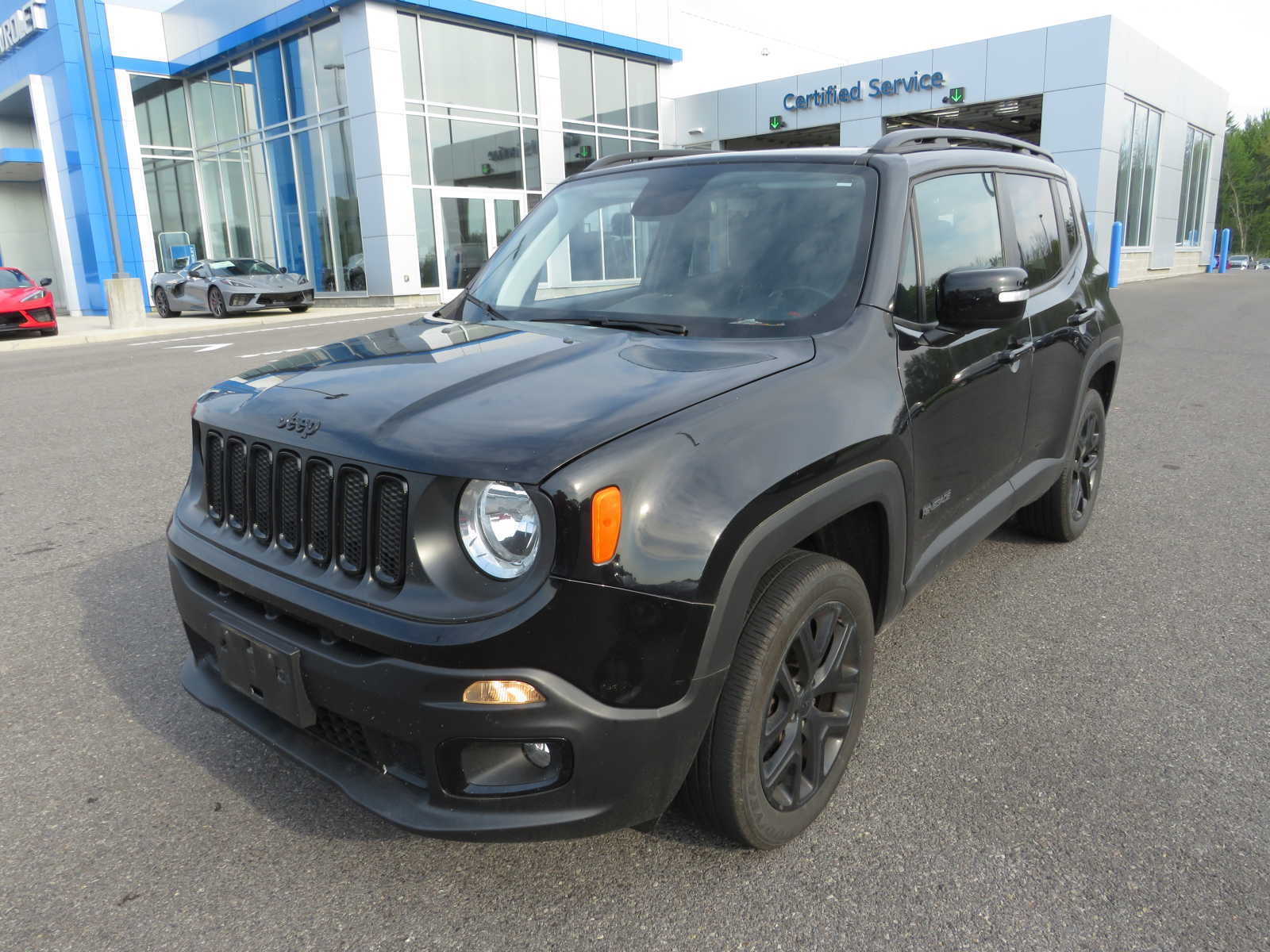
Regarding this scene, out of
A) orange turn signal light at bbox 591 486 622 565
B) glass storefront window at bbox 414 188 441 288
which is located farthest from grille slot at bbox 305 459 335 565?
glass storefront window at bbox 414 188 441 288

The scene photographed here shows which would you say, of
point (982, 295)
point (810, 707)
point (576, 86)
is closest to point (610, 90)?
point (576, 86)

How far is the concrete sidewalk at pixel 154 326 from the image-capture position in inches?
708

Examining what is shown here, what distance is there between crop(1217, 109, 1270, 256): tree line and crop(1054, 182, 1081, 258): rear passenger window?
78.6 meters

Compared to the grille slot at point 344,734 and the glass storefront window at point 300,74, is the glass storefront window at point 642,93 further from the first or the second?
the grille slot at point 344,734

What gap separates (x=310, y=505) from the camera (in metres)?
2.15

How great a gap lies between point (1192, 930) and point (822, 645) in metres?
0.98

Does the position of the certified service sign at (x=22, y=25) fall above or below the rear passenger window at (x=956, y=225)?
above

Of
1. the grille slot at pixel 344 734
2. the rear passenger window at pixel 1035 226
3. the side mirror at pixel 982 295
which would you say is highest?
the rear passenger window at pixel 1035 226

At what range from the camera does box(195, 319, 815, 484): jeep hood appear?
76.7 inches

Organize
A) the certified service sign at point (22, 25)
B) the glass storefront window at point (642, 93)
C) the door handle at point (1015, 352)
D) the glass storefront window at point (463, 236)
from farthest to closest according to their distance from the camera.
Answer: the glass storefront window at point (642, 93), the certified service sign at point (22, 25), the glass storefront window at point (463, 236), the door handle at point (1015, 352)

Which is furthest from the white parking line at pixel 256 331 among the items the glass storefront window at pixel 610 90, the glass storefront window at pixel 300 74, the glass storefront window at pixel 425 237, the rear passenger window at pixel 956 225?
the rear passenger window at pixel 956 225

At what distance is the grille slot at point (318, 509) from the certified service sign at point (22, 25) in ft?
97.4

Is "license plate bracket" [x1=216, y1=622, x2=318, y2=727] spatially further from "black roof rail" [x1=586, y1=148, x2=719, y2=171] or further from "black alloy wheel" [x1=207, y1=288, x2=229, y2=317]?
"black alloy wheel" [x1=207, y1=288, x2=229, y2=317]

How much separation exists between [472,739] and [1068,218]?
148 inches
